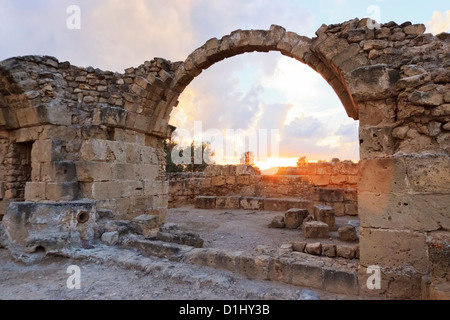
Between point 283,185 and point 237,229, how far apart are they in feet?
13.3

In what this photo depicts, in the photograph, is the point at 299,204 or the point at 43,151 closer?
the point at 43,151

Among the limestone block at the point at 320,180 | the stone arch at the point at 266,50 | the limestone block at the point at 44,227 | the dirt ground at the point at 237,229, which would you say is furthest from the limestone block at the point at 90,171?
the limestone block at the point at 320,180

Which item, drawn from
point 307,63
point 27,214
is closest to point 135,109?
point 27,214

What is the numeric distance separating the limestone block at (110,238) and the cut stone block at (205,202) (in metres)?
6.10

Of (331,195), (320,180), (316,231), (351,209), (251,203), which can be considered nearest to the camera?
(316,231)

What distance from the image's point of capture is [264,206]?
30.7 ft

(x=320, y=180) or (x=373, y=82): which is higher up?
(x=373, y=82)

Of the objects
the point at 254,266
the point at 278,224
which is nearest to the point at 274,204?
the point at 278,224

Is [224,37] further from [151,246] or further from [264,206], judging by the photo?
[264,206]

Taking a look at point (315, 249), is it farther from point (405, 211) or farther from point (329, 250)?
point (405, 211)

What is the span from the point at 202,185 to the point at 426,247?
9041 millimetres

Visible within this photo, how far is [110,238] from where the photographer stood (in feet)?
13.3

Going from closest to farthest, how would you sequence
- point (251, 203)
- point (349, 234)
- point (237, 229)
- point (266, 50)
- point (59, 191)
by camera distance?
point (266, 50) → point (59, 191) → point (349, 234) → point (237, 229) → point (251, 203)

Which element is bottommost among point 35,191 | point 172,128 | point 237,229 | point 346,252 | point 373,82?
point 237,229
